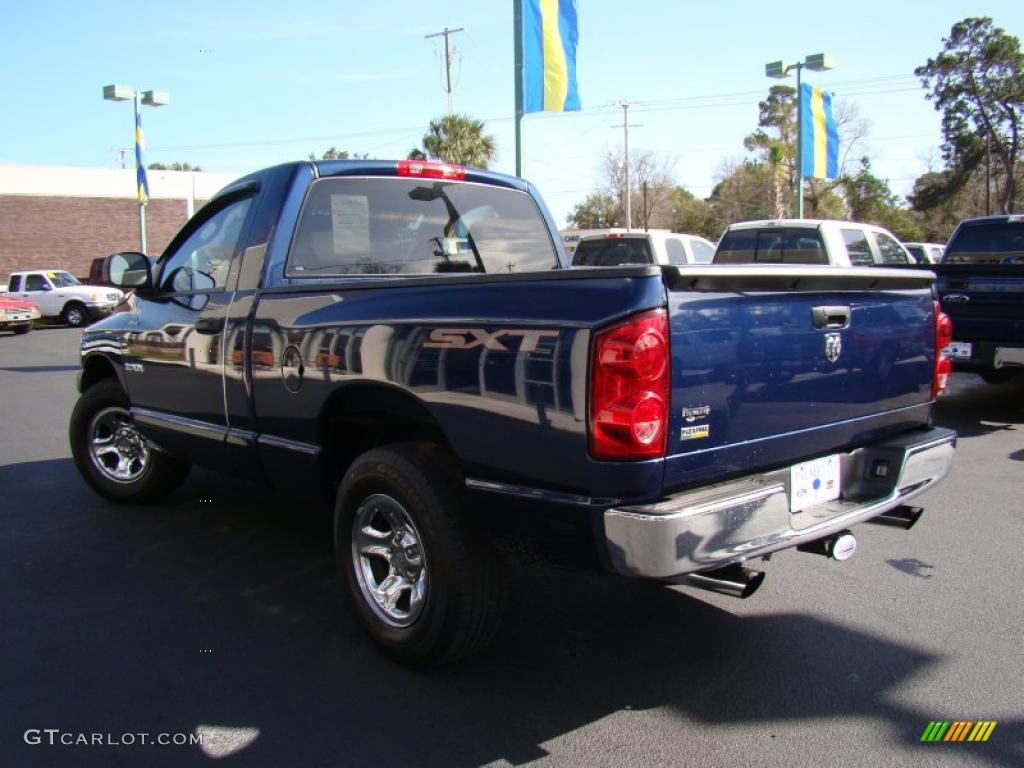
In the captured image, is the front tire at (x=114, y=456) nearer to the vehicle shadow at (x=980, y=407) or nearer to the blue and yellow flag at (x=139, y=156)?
the vehicle shadow at (x=980, y=407)

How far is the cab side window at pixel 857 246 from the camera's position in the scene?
1253 cm

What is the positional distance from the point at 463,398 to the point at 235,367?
163 cm

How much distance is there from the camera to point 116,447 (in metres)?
5.60

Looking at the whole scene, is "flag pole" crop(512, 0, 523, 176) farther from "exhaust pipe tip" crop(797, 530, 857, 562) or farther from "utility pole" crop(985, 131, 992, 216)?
"utility pole" crop(985, 131, 992, 216)

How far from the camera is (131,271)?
16.4ft

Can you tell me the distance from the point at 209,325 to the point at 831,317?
2.90 meters

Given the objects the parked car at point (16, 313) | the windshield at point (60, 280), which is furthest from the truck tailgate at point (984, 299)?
the windshield at point (60, 280)

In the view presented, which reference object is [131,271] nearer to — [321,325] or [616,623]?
[321,325]

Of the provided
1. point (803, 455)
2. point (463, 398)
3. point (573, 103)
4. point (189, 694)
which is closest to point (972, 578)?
point (803, 455)

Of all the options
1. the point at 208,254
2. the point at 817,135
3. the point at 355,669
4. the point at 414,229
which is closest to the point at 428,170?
the point at 414,229

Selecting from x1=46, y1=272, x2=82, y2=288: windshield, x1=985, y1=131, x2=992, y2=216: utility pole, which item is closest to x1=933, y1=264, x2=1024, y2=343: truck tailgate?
x1=46, y1=272, x2=82, y2=288: windshield

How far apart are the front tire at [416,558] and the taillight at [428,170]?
69.7 inches

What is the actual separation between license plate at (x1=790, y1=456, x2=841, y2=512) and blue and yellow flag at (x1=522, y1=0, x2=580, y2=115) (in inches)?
362

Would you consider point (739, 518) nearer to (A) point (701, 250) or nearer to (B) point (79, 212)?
(A) point (701, 250)
